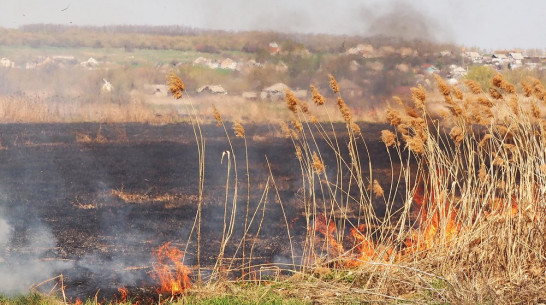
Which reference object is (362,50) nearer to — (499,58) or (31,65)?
(499,58)

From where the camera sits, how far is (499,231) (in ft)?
19.6

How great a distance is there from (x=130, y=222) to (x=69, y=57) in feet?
43.7

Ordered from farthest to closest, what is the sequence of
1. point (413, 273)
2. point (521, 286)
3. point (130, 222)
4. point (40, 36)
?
point (40, 36), point (130, 222), point (413, 273), point (521, 286)

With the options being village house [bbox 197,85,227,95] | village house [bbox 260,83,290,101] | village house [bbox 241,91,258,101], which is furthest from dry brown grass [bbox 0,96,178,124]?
village house [bbox 260,83,290,101]

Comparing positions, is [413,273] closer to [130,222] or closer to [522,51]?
[130,222]

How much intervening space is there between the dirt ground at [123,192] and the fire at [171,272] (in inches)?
5.4

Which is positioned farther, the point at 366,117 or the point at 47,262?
the point at 366,117

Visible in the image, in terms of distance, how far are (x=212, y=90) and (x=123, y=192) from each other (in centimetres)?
799

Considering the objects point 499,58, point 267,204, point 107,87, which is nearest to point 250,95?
point 107,87

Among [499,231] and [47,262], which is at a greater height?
[499,231]

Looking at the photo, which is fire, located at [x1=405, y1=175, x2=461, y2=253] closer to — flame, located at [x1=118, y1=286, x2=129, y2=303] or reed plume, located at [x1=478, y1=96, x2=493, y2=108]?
reed plume, located at [x1=478, y1=96, x2=493, y2=108]

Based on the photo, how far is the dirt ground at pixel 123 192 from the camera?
333 inches

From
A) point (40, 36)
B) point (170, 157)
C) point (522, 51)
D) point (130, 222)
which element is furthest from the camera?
point (40, 36)

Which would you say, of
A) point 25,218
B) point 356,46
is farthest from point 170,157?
point 25,218
